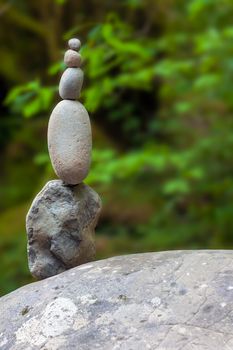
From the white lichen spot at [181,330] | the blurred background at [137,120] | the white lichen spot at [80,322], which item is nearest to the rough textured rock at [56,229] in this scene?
the white lichen spot at [80,322]

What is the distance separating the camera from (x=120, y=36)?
5082 millimetres

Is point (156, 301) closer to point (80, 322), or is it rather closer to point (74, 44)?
point (80, 322)

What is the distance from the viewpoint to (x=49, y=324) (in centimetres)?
236

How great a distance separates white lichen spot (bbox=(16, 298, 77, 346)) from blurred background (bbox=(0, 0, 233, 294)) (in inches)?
83.1

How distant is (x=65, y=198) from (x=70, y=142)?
236 millimetres

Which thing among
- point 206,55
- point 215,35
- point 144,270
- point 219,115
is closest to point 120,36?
point 215,35

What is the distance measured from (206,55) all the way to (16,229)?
2.86 metres

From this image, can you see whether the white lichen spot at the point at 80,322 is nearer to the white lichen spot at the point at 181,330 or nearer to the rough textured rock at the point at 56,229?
the white lichen spot at the point at 181,330

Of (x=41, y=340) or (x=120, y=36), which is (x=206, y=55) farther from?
(x=41, y=340)

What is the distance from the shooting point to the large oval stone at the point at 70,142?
2.72 meters

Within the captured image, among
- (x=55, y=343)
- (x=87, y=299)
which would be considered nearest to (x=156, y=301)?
(x=87, y=299)

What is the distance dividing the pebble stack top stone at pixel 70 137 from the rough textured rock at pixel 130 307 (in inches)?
15.6

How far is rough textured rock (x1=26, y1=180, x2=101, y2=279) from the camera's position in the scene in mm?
2725

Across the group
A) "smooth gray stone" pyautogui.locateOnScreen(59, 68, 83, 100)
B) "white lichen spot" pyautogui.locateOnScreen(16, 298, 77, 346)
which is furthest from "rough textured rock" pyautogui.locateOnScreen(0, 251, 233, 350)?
"smooth gray stone" pyautogui.locateOnScreen(59, 68, 83, 100)
